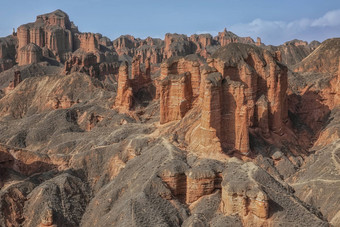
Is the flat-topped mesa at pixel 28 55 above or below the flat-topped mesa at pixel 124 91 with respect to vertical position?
above

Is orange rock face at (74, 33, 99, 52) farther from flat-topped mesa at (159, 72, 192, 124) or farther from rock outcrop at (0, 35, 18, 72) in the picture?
flat-topped mesa at (159, 72, 192, 124)

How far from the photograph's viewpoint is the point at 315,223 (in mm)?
25938

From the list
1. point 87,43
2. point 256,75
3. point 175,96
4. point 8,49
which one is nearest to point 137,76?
point 175,96

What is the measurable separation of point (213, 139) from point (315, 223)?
1190cm

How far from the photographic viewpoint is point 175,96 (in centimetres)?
4400

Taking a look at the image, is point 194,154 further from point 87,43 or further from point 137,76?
point 87,43

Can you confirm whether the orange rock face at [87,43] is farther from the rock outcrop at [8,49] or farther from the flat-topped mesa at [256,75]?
the flat-topped mesa at [256,75]

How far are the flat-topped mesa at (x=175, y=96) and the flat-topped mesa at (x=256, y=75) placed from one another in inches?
136

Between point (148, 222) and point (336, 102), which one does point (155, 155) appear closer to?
point (148, 222)

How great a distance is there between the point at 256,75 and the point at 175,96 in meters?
8.72

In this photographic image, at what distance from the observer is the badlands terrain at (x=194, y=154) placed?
95.9 feet

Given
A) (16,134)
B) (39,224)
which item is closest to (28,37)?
(16,134)

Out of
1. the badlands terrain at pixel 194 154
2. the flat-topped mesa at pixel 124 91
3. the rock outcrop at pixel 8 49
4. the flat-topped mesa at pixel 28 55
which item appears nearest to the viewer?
the badlands terrain at pixel 194 154

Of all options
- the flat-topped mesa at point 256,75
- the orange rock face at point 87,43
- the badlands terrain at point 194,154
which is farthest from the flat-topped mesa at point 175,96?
the orange rock face at point 87,43
